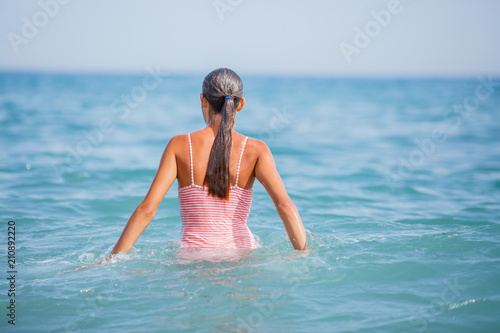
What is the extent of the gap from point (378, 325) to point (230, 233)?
117 cm

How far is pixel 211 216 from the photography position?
347 centimetres

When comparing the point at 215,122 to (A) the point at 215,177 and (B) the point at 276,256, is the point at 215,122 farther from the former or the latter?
(B) the point at 276,256

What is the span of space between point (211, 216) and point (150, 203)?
427mm

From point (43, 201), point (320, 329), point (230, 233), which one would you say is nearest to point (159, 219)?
point (43, 201)

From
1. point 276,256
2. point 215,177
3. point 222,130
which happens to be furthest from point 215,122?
point 276,256

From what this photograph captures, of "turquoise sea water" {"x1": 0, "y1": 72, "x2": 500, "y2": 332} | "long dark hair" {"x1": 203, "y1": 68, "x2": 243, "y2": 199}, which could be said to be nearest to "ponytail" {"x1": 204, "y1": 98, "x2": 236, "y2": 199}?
"long dark hair" {"x1": 203, "y1": 68, "x2": 243, "y2": 199}

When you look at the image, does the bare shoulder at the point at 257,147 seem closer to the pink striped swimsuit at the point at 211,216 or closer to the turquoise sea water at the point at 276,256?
the pink striped swimsuit at the point at 211,216

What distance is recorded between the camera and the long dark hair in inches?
131

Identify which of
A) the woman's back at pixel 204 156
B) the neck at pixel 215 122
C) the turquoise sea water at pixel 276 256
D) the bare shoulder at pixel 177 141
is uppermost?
the neck at pixel 215 122

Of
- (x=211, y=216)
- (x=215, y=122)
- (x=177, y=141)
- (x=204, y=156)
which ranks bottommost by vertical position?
(x=211, y=216)

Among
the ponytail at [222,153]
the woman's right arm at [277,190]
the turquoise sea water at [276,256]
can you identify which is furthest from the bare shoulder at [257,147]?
the turquoise sea water at [276,256]

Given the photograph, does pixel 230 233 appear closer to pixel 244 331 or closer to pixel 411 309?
pixel 244 331

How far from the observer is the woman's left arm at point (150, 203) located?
10.9 feet

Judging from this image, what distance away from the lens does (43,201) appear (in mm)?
6820
